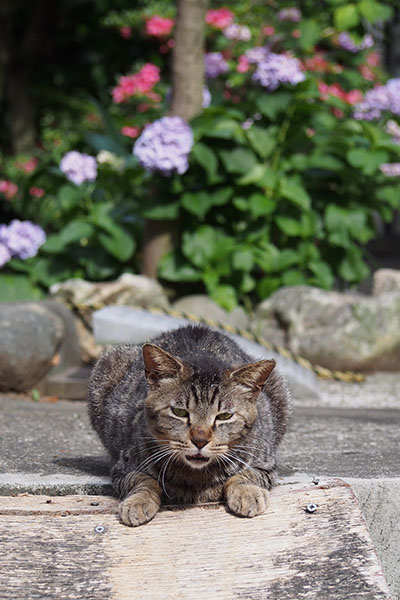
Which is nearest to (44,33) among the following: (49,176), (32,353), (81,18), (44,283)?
(81,18)

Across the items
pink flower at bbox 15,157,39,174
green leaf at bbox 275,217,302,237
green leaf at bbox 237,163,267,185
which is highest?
green leaf at bbox 237,163,267,185

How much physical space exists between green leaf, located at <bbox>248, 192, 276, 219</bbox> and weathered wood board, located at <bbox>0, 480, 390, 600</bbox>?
3787 mm

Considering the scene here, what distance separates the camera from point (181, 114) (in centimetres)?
673

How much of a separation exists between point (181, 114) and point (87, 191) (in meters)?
0.93

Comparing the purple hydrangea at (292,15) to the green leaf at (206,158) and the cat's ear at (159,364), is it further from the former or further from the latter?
the cat's ear at (159,364)

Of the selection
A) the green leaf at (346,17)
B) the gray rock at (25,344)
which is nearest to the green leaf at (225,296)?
the gray rock at (25,344)

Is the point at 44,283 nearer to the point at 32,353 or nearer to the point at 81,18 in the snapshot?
the point at 32,353

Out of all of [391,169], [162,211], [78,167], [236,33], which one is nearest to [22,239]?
[78,167]

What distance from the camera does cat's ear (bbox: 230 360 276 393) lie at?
262 centimetres

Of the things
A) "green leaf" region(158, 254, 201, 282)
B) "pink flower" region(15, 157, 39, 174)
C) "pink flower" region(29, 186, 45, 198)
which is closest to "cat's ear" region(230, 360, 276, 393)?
"green leaf" region(158, 254, 201, 282)

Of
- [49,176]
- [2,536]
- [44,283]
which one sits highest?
[2,536]

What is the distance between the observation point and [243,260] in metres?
6.31

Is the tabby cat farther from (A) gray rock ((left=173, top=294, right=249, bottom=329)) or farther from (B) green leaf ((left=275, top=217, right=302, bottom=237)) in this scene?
(B) green leaf ((left=275, top=217, right=302, bottom=237))

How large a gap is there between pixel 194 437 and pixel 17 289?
4258 mm
